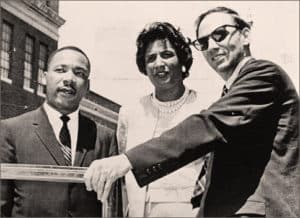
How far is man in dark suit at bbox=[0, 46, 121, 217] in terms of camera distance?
1.26 m

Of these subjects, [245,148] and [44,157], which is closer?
[245,148]

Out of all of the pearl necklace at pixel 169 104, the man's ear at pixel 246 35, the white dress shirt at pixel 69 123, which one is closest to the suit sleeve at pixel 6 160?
the white dress shirt at pixel 69 123

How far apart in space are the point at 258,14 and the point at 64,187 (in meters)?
0.81

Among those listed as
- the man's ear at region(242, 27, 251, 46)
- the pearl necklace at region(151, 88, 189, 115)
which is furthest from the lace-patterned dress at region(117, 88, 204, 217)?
the man's ear at region(242, 27, 251, 46)

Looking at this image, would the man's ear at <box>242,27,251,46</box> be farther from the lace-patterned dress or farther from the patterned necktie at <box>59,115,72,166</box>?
the patterned necktie at <box>59,115,72,166</box>

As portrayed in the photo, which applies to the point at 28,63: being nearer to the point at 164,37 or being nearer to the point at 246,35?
the point at 164,37

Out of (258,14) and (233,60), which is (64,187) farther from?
(258,14)

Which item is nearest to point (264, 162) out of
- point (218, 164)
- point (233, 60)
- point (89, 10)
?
point (218, 164)

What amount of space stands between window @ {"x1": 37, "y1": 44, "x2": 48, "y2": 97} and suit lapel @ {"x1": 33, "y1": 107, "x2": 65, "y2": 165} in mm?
59

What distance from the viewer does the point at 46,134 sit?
52.7 inches

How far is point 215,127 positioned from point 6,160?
2.14 feet

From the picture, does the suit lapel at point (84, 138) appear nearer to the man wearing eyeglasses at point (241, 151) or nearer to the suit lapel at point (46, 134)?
the suit lapel at point (46, 134)

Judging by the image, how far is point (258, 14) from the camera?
1461mm

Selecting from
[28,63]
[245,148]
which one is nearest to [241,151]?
[245,148]
